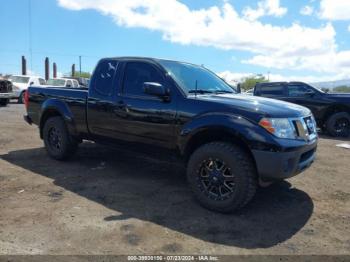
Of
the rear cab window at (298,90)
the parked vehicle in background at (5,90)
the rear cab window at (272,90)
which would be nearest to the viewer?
the rear cab window at (298,90)

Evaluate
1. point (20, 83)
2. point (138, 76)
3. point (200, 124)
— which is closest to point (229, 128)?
point (200, 124)

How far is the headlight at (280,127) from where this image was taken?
13.5ft

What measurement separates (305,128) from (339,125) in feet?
25.9

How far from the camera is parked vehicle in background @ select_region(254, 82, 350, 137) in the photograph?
11.5m

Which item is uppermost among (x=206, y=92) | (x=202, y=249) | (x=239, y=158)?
(x=206, y=92)

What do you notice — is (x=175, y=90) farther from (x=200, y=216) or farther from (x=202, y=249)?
(x=202, y=249)

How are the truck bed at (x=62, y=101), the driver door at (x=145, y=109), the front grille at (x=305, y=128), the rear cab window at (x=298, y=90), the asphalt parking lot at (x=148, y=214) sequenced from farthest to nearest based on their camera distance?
the rear cab window at (x=298, y=90), the truck bed at (x=62, y=101), the driver door at (x=145, y=109), the front grille at (x=305, y=128), the asphalt parking lot at (x=148, y=214)

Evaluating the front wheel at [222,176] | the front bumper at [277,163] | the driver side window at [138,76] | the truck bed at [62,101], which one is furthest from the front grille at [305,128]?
the truck bed at [62,101]

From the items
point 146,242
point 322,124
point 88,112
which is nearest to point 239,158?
point 146,242

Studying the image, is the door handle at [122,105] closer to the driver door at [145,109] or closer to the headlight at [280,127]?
the driver door at [145,109]

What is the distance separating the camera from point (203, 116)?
451 centimetres

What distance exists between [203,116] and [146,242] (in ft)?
5.44

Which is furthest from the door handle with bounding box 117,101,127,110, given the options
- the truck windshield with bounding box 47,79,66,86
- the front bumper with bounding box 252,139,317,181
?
the truck windshield with bounding box 47,79,66,86

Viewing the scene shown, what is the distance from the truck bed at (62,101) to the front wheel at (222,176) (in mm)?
2373
